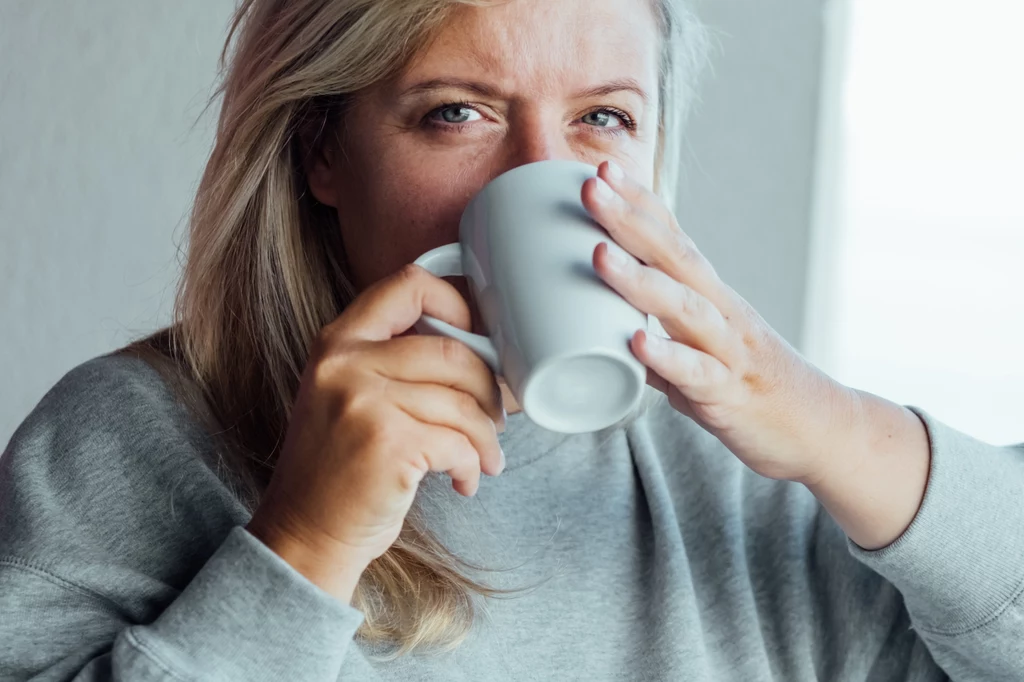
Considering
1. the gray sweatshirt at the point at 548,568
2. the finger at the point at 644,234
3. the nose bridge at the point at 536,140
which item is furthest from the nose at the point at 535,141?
the gray sweatshirt at the point at 548,568

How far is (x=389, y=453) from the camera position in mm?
799

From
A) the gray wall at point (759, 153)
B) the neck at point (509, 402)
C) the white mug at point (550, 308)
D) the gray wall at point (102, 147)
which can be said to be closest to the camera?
the white mug at point (550, 308)

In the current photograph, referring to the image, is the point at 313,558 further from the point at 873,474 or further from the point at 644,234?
the point at 873,474

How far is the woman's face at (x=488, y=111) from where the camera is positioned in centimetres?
104

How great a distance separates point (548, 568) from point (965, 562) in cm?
42

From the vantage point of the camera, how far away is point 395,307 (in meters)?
0.81

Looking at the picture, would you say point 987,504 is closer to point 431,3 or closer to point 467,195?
point 467,195

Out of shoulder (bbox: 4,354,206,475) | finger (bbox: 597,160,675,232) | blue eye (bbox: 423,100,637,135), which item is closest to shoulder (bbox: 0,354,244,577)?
shoulder (bbox: 4,354,206,475)

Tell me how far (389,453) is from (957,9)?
1.52 metres

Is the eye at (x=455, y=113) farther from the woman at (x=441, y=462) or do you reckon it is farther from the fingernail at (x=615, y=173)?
the fingernail at (x=615, y=173)

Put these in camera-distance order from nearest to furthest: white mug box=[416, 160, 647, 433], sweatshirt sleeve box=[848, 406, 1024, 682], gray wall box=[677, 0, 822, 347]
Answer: white mug box=[416, 160, 647, 433] → sweatshirt sleeve box=[848, 406, 1024, 682] → gray wall box=[677, 0, 822, 347]

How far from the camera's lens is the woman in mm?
823

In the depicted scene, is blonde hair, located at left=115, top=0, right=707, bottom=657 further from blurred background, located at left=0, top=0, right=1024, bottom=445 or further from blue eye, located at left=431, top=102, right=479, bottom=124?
blurred background, located at left=0, top=0, right=1024, bottom=445

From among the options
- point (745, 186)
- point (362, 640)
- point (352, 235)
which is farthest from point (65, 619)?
point (745, 186)
